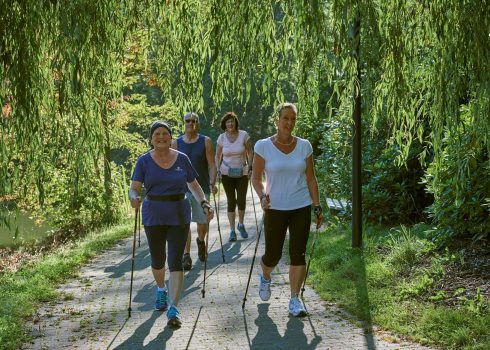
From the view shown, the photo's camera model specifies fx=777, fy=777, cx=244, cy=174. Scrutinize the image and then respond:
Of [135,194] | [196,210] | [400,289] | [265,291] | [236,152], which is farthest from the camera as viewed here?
[236,152]

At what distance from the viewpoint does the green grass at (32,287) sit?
293 inches

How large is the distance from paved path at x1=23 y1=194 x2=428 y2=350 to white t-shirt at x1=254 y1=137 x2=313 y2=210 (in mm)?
1158

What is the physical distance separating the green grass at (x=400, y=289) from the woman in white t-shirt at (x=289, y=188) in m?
0.82

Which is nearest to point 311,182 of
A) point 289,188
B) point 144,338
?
point 289,188

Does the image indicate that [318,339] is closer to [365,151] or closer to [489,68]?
[489,68]

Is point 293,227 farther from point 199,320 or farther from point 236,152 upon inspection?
point 236,152

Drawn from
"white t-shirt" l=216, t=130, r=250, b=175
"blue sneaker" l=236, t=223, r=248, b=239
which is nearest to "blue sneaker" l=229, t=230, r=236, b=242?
"blue sneaker" l=236, t=223, r=248, b=239

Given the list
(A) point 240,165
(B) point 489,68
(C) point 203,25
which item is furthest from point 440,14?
(A) point 240,165

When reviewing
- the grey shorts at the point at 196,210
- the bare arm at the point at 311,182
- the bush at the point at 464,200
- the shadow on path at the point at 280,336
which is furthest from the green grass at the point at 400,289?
the grey shorts at the point at 196,210

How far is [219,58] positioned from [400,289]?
335 centimetres

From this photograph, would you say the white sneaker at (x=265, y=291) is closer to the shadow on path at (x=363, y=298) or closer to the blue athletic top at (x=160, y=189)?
the shadow on path at (x=363, y=298)

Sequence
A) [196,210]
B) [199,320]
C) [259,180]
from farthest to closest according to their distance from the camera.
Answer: [196,210] → [259,180] → [199,320]

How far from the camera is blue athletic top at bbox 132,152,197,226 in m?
7.65

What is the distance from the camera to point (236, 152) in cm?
1224
